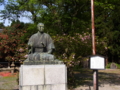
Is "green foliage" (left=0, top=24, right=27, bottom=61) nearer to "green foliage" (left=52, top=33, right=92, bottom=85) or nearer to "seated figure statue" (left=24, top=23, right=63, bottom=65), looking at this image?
"green foliage" (left=52, top=33, right=92, bottom=85)

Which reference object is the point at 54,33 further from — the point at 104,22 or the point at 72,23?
the point at 104,22

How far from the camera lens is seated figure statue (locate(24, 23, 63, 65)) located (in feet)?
18.9

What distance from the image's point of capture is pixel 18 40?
1914 centimetres

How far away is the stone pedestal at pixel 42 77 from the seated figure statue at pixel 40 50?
19 centimetres

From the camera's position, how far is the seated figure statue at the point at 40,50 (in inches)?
227

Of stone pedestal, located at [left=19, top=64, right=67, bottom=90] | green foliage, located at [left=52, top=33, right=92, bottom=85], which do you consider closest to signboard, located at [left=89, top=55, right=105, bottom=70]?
stone pedestal, located at [left=19, top=64, right=67, bottom=90]

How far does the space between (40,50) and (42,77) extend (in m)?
0.97

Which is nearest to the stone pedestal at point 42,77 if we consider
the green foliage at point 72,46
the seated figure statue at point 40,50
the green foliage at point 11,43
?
the seated figure statue at point 40,50

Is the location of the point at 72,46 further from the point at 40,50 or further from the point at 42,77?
the point at 42,77

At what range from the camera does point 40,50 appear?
6.09 m

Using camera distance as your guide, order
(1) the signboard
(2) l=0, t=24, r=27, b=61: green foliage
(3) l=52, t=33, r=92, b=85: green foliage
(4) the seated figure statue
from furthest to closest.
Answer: (2) l=0, t=24, r=27, b=61: green foliage
(3) l=52, t=33, r=92, b=85: green foliage
(1) the signboard
(4) the seated figure statue

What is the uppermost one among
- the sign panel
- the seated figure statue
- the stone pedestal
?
the seated figure statue

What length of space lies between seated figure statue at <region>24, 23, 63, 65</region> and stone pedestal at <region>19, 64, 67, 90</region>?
0.62 feet

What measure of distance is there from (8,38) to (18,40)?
1126 mm
